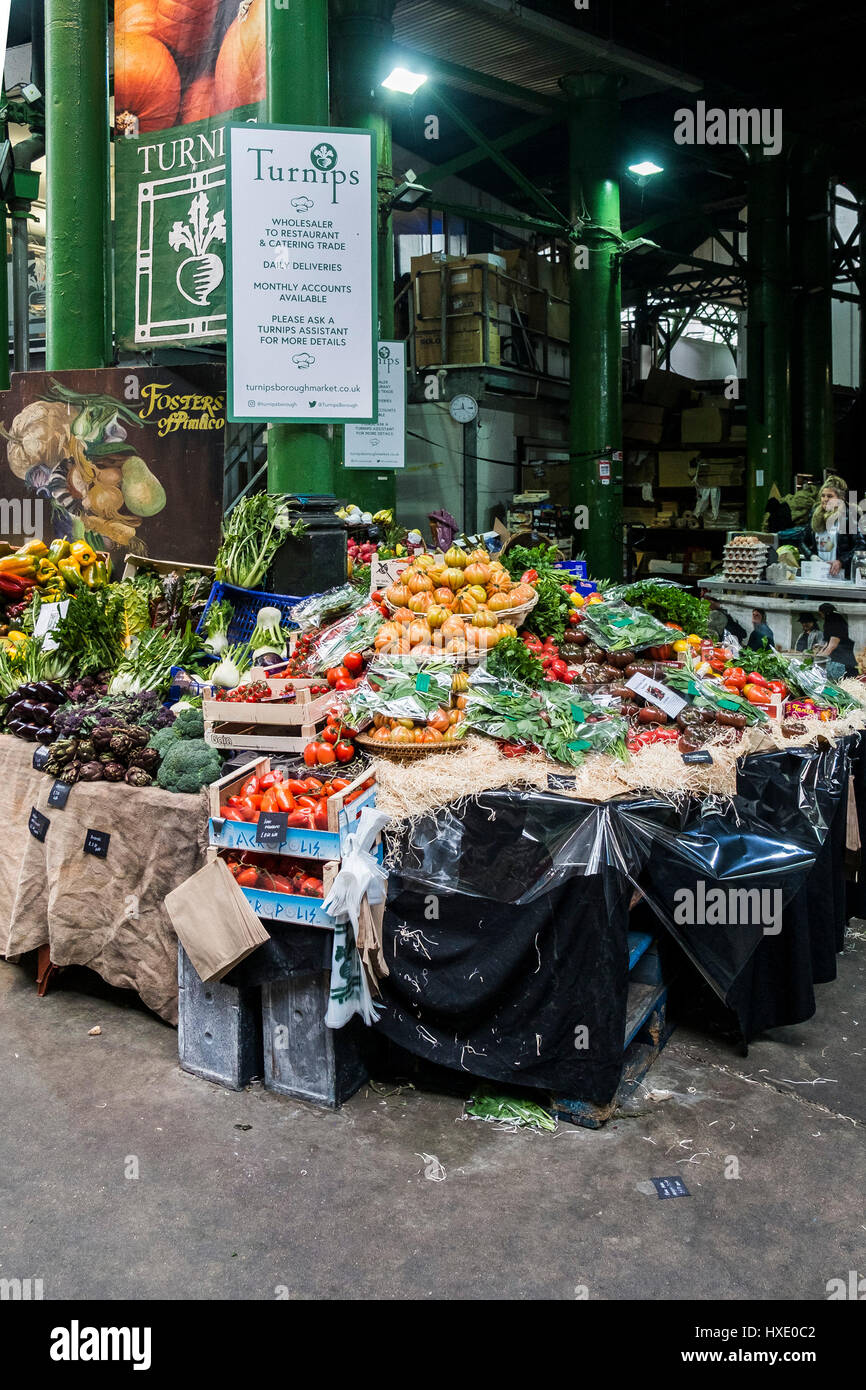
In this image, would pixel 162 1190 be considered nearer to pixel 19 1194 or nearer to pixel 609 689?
pixel 19 1194

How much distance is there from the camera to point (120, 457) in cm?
757

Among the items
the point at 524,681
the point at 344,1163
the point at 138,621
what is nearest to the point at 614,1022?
the point at 344,1163

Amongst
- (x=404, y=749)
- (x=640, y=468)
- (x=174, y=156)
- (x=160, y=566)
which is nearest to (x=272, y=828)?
(x=404, y=749)

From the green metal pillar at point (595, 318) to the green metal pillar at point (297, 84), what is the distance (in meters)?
8.57

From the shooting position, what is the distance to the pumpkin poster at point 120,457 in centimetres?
720

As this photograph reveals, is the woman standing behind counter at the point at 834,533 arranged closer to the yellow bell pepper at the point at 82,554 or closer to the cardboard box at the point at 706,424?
the yellow bell pepper at the point at 82,554

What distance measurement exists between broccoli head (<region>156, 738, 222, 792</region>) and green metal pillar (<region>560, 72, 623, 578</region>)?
10.6 metres

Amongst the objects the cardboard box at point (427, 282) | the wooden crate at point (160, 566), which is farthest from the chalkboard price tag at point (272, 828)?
the cardboard box at point (427, 282)

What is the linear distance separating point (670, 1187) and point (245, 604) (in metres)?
3.85

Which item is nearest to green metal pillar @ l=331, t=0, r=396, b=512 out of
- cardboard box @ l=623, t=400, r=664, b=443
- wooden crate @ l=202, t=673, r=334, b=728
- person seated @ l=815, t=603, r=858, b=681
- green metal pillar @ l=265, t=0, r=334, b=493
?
person seated @ l=815, t=603, r=858, b=681

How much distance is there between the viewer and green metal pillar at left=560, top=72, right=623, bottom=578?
47.2ft

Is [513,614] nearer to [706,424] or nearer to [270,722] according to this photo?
[270,722]

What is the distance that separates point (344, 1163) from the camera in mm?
3736

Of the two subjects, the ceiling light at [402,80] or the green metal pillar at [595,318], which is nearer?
the ceiling light at [402,80]
